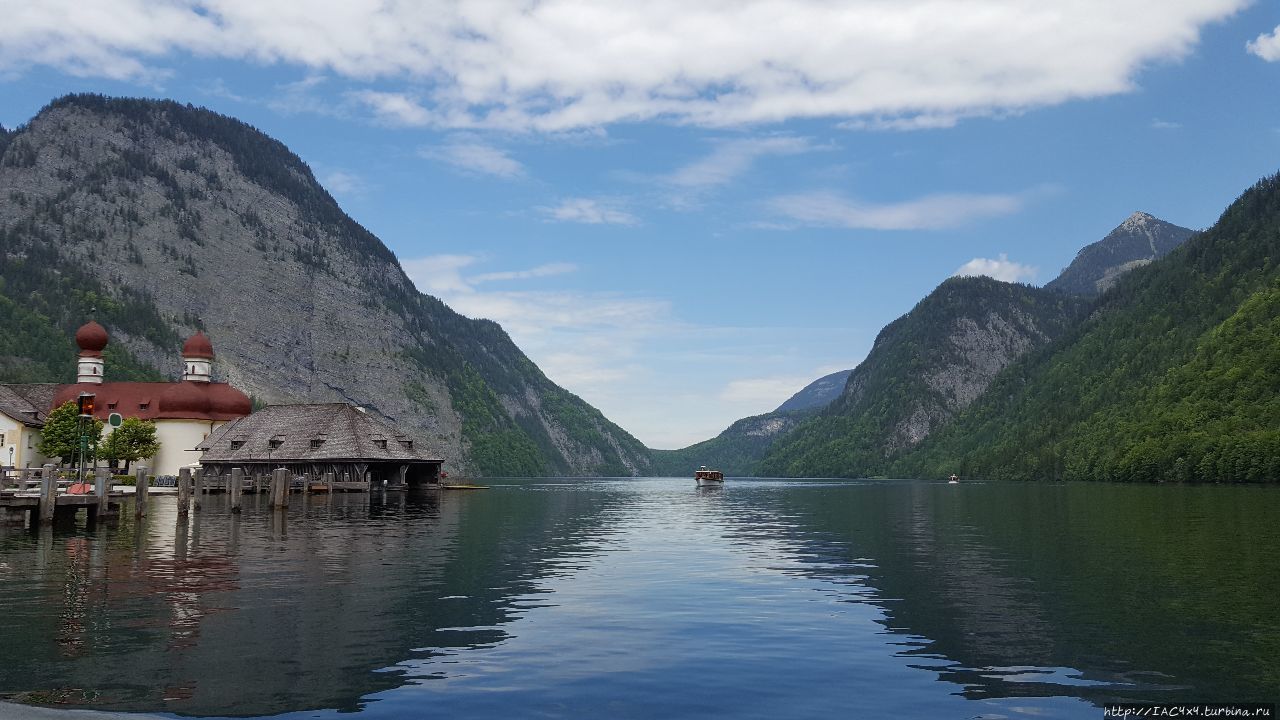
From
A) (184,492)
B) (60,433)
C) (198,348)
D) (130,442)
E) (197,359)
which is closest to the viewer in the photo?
(184,492)

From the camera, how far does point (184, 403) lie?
12706cm

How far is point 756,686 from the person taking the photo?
16.9 meters

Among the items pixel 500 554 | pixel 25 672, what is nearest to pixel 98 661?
pixel 25 672

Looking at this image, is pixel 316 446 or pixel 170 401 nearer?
pixel 316 446

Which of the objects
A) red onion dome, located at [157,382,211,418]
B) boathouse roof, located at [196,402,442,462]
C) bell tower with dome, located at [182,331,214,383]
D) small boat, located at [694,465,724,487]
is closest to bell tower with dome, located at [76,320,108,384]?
bell tower with dome, located at [182,331,214,383]

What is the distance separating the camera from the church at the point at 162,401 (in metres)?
126

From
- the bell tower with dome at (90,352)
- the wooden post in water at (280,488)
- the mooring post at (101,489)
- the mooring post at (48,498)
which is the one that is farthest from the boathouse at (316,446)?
the mooring post at (48,498)

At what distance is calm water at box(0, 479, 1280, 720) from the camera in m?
16.0

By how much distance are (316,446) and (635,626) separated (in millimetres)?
96693

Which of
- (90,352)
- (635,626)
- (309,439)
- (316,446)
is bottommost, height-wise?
(635,626)

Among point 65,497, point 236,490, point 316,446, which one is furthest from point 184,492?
point 316,446

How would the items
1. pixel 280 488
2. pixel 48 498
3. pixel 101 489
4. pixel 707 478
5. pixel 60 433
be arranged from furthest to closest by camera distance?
pixel 707 478 < pixel 60 433 < pixel 280 488 < pixel 101 489 < pixel 48 498

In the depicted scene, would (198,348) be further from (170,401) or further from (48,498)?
(48,498)

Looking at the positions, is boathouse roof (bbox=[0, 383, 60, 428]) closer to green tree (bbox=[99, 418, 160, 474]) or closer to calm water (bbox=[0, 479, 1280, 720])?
green tree (bbox=[99, 418, 160, 474])
